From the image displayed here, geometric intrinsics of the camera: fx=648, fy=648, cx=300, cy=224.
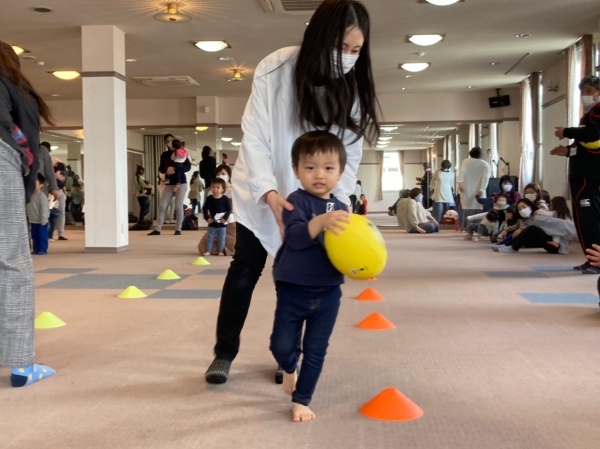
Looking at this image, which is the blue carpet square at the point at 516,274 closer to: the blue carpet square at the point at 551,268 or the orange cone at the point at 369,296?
the blue carpet square at the point at 551,268

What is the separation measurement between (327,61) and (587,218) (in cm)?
348

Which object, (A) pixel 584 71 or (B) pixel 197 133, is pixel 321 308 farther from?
(B) pixel 197 133

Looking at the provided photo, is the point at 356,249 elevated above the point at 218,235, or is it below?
above

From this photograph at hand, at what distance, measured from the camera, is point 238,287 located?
242 centimetres

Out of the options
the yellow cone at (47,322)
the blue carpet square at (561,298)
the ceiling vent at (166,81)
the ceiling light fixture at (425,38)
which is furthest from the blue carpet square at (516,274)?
the ceiling vent at (166,81)

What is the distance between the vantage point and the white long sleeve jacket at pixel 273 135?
2.30m

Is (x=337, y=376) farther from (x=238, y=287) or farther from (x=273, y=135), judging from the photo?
(x=273, y=135)

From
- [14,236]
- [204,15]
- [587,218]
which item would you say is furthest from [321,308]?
[204,15]

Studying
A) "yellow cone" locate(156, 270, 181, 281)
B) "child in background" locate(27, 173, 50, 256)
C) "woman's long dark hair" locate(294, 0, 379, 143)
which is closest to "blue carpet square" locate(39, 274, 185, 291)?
"yellow cone" locate(156, 270, 181, 281)

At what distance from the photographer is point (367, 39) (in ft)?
7.38

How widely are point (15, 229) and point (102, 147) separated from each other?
6921 mm

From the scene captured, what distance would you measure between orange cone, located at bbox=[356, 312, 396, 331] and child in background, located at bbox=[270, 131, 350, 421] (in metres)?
1.48

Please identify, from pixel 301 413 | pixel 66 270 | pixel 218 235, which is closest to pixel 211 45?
pixel 218 235

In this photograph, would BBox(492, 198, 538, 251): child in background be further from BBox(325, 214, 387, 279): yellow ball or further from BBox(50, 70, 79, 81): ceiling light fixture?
BBox(50, 70, 79, 81): ceiling light fixture
